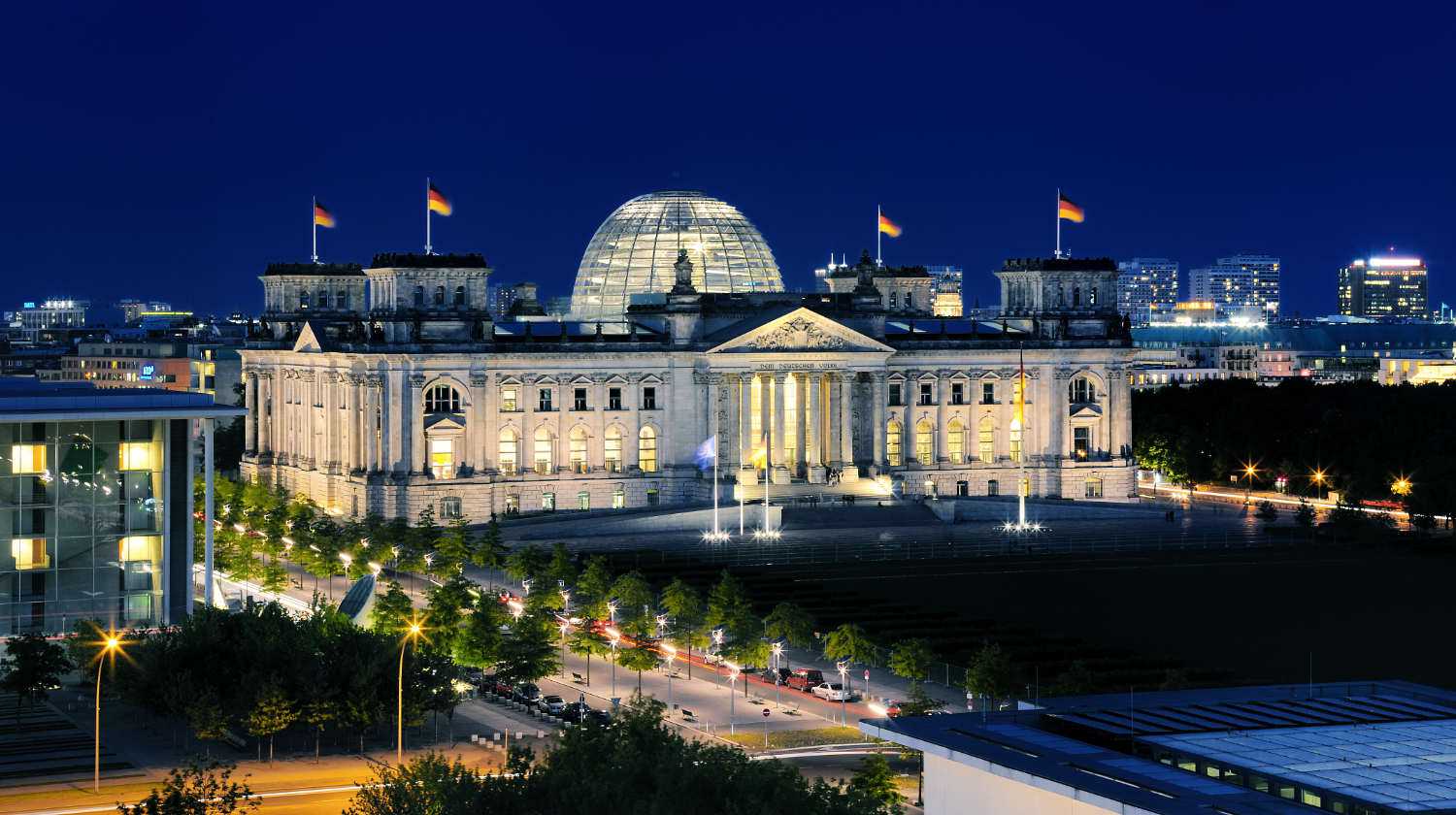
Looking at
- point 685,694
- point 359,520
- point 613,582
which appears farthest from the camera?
point 359,520

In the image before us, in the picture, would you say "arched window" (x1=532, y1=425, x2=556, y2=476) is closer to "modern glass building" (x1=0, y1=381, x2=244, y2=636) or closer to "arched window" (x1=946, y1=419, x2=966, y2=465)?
"arched window" (x1=946, y1=419, x2=966, y2=465)

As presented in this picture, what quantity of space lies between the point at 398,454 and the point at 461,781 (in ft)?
305

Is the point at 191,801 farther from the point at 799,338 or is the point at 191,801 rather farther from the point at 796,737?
→ the point at 799,338

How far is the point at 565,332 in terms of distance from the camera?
6216 inches

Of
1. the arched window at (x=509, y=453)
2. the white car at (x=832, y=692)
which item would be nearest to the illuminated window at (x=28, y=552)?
the white car at (x=832, y=692)

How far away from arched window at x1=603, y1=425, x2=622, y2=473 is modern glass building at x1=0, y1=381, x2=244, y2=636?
58.9 m

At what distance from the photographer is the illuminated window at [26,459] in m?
95.7

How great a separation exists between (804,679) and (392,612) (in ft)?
55.0

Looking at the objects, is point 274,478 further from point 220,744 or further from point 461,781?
point 461,781

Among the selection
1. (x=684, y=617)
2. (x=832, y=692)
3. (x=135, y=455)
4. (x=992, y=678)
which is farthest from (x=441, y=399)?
(x=992, y=678)

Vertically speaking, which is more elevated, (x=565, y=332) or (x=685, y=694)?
(x=565, y=332)

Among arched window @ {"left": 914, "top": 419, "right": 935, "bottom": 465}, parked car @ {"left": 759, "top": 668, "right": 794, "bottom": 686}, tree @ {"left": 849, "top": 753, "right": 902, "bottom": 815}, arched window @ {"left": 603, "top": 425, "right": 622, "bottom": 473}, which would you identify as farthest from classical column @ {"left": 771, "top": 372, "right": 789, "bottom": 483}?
tree @ {"left": 849, "top": 753, "right": 902, "bottom": 815}

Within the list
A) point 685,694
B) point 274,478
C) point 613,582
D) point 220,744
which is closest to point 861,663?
point 685,694

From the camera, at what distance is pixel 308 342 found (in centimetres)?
16362
